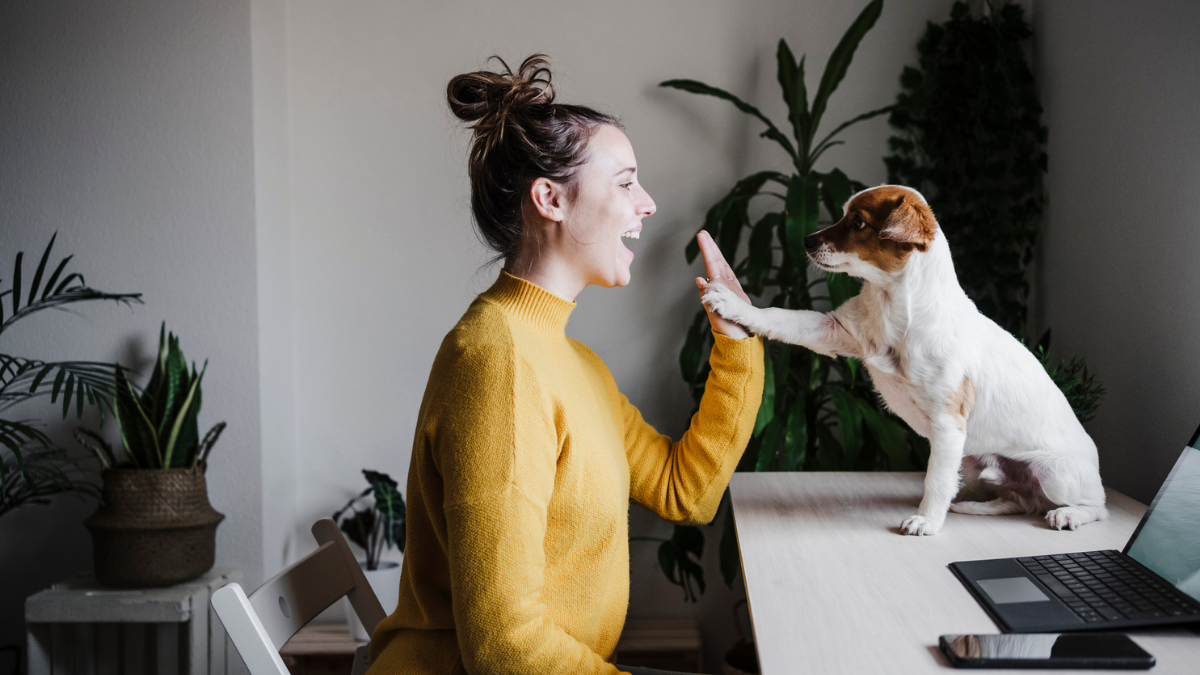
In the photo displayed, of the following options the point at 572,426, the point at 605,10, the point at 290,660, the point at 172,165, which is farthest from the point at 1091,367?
the point at 172,165

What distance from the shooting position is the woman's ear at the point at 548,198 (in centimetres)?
100

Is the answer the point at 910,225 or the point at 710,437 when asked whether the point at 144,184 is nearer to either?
the point at 710,437

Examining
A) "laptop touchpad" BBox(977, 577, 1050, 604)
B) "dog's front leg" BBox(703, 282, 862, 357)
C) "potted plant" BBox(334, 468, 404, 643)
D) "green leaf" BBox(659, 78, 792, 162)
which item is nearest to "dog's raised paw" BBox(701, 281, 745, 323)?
"dog's front leg" BBox(703, 282, 862, 357)

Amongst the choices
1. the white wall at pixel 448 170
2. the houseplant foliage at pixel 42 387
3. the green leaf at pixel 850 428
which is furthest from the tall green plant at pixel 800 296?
the houseplant foliage at pixel 42 387

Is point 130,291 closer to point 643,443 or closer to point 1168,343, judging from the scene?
point 643,443

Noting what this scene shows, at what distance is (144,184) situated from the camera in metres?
2.11

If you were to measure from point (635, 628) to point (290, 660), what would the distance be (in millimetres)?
959

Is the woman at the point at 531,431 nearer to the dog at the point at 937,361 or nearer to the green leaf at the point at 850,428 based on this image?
the dog at the point at 937,361

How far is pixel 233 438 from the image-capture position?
2.12 meters

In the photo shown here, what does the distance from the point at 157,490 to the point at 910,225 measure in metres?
1.79

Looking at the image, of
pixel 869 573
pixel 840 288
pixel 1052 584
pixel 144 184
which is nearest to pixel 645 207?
pixel 869 573

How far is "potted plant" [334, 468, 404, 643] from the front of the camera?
2.13 meters

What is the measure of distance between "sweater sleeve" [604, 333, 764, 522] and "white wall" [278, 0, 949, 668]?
42.0 inches

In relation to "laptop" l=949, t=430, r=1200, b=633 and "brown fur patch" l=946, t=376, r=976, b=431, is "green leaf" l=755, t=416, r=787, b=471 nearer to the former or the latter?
"brown fur patch" l=946, t=376, r=976, b=431
